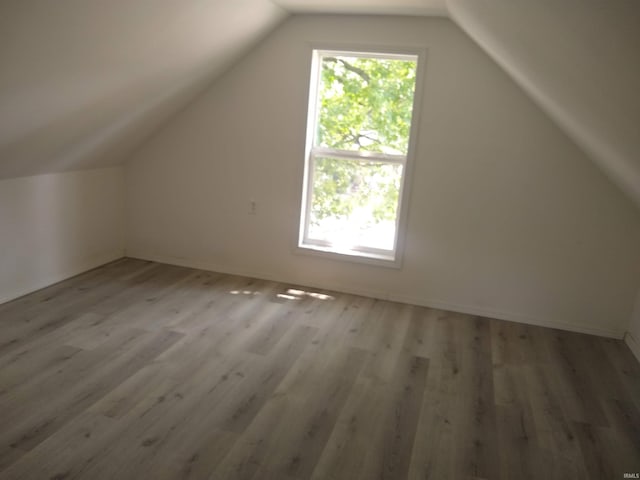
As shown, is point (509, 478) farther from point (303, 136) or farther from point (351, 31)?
point (351, 31)

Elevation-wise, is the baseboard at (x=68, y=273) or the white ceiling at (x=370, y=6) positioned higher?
the white ceiling at (x=370, y=6)

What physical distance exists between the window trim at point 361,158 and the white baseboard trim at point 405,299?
26 cm

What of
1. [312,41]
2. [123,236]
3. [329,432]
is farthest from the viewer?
[123,236]

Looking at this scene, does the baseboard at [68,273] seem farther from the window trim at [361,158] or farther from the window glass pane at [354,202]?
the window glass pane at [354,202]

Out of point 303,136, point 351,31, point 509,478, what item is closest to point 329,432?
point 509,478

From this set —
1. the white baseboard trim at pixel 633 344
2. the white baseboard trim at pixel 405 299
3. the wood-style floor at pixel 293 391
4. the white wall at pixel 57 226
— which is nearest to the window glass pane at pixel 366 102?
the white baseboard trim at pixel 405 299

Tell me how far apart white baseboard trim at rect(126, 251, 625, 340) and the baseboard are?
22cm

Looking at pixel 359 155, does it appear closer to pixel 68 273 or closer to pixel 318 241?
pixel 318 241

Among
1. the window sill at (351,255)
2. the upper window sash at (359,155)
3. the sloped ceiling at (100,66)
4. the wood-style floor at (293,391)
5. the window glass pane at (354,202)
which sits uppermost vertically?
the sloped ceiling at (100,66)

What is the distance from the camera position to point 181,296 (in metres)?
3.79

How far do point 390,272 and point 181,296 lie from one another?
5.43ft

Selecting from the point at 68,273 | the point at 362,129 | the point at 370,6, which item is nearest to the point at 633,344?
the point at 362,129

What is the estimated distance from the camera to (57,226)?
3799 millimetres

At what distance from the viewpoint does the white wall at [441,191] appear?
11.6 feet
